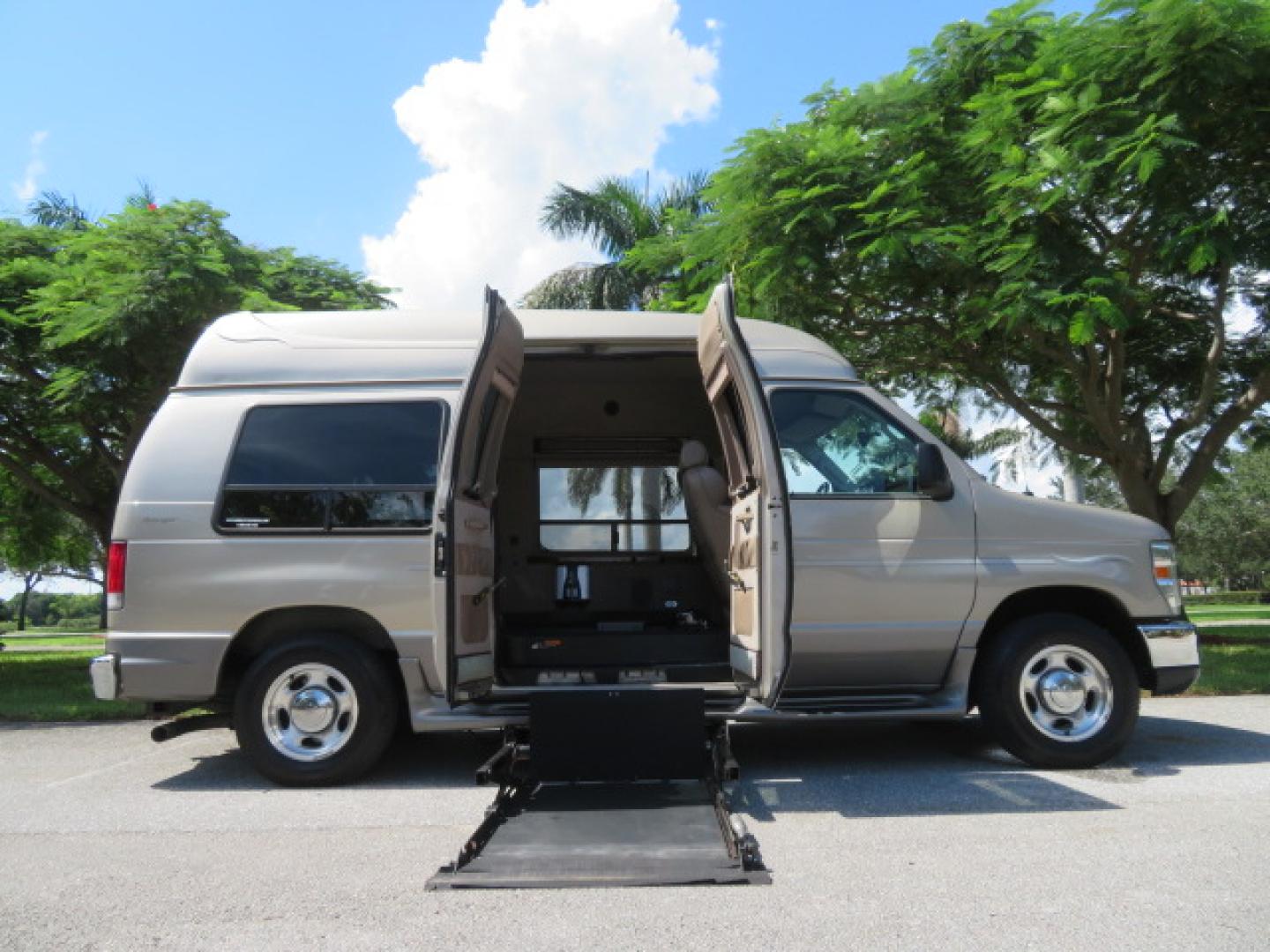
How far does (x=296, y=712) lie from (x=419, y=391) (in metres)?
1.98

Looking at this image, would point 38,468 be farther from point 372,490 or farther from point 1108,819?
point 1108,819

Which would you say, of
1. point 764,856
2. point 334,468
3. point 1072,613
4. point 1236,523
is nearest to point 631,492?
point 334,468

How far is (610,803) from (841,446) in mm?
2542

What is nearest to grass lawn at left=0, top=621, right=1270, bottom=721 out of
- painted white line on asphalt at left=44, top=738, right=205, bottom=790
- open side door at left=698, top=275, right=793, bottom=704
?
painted white line on asphalt at left=44, top=738, right=205, bottom=790

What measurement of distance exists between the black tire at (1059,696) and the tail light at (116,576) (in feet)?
16.4

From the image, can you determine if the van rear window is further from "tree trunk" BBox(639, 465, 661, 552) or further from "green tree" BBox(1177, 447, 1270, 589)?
"green tree" BBox(1177, 447, 1270, 589)

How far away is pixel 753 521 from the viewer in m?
5.63

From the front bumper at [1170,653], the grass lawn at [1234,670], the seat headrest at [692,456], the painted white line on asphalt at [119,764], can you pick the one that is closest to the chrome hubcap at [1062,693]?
the front bumper at [1170,653]

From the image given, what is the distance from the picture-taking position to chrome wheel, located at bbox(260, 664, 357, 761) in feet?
19.2

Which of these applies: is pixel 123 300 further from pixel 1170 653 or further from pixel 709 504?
pixel 1170 653

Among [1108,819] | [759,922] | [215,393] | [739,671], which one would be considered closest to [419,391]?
[215,393]

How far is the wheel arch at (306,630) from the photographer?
235 inches

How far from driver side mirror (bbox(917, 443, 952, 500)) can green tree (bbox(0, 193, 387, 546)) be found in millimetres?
7702

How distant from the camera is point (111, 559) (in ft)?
19.5
